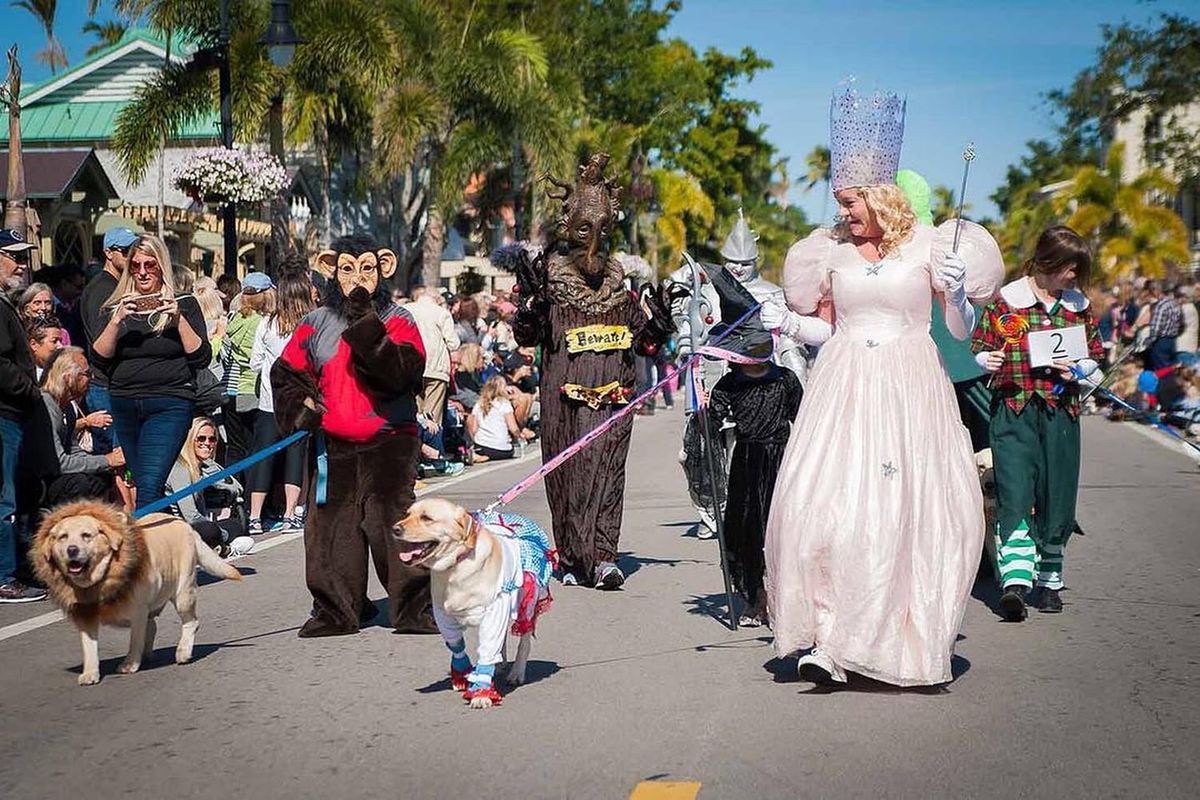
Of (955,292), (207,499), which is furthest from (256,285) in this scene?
(955,292)

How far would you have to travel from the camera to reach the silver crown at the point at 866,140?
23.9 feet

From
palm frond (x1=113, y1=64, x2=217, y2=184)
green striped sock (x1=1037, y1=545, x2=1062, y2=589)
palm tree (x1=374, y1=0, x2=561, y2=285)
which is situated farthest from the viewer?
palm tree (x1=374, y1=0, x2=561, y2=285)

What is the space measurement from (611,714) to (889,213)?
7.93 ft

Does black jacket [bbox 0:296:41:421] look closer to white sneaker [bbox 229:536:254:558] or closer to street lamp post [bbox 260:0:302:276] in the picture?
white sneaker [bbox 229:536:254:558]

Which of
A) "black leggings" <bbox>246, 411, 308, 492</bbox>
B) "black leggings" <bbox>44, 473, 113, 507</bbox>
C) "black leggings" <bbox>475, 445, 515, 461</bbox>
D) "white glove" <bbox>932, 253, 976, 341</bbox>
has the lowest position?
"black leggings" <bbox>475, 445, 515, 461</bbox>

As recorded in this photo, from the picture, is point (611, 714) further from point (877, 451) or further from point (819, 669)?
point (877, 451)

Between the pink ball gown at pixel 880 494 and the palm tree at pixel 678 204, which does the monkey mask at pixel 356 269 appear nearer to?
the pink ball gown at pixel 880 494

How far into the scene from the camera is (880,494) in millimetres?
6953

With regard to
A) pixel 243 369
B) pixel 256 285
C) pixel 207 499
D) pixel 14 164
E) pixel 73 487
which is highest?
pixel 14 164

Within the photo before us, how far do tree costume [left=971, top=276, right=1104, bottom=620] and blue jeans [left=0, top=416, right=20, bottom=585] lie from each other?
542cm

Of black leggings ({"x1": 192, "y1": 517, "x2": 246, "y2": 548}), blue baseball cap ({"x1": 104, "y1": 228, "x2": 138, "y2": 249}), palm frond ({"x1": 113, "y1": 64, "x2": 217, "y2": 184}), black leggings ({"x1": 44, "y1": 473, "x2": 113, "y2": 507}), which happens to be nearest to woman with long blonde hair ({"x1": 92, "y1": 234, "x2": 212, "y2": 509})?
black leggings ({"x1": 44, "y1": 473, "x2": 113, "y2": 507})

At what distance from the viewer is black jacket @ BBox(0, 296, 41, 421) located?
31.4 feet

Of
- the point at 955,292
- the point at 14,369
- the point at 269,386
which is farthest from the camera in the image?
the point at 269,386

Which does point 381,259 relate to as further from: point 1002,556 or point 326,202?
point 326,202
